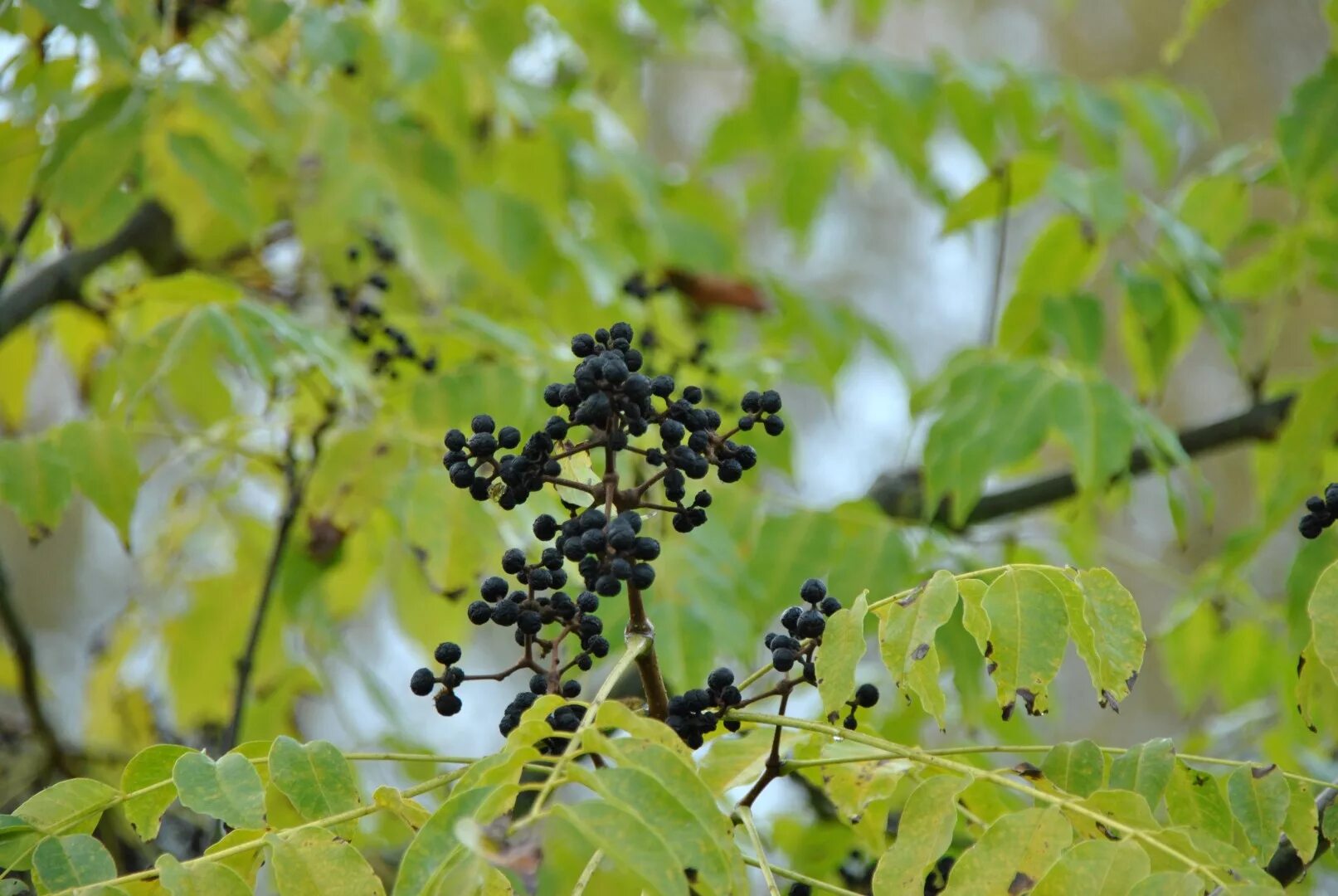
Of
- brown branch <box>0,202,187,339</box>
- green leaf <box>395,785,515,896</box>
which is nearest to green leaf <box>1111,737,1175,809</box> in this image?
green leaf <box>395,785,515,896</box>

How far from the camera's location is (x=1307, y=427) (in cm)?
227

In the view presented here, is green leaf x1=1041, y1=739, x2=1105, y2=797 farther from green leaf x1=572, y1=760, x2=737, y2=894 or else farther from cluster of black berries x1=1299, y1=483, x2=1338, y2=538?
green leaf x1=572, y1=760, x2=737, y2=894

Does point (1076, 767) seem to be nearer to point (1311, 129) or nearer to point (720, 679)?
point (720, 679)

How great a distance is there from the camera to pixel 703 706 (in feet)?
4.36

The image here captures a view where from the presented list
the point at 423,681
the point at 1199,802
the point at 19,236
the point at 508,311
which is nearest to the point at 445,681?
the point at 423,681

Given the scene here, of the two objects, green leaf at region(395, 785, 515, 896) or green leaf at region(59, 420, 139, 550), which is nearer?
green leaf at region(395, 785, 515, 896)

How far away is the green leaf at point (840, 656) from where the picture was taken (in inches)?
49.1

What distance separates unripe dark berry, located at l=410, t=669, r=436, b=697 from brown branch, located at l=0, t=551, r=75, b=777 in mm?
1706

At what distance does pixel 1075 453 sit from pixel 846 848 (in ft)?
2.75

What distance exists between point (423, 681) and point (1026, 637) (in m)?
0.64

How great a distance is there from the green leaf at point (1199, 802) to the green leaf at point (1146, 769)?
0.03m

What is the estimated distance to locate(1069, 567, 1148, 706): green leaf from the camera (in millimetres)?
1317

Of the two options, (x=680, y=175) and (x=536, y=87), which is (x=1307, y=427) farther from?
(x=680, y=175)

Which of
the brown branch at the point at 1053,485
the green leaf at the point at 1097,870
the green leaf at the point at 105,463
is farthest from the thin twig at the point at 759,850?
the brown branch at the point at 1053,485
